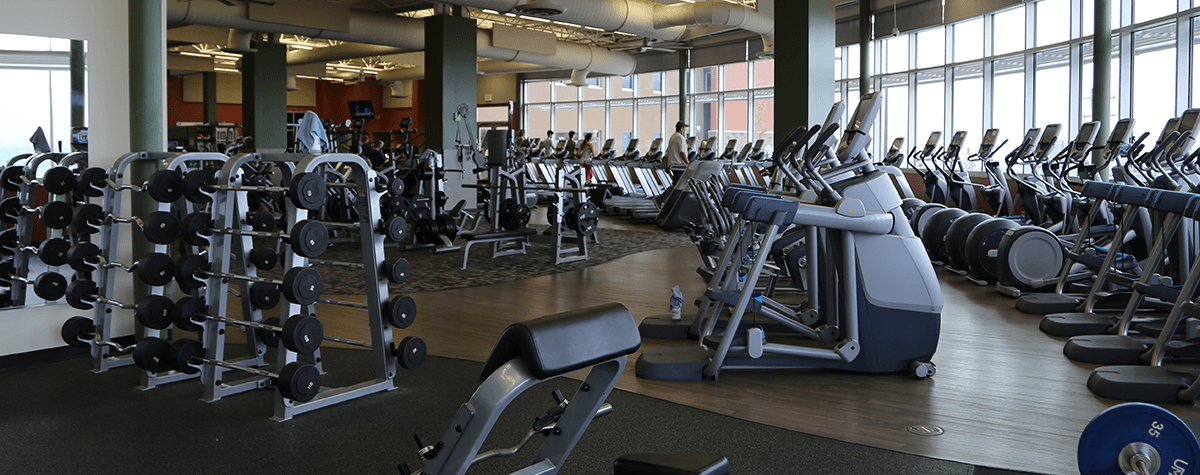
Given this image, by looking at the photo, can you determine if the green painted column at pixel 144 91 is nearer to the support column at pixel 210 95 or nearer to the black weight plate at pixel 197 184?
the black weight plate at pixel 197 184

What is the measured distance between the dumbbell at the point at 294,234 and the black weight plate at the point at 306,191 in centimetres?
10

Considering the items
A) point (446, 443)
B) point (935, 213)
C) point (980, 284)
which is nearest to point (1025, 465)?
point (446, 443)

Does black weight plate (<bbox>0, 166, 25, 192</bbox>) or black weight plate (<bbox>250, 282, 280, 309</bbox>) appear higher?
black weight plate (<bbox>0, 166, 25, 192</bbox>)

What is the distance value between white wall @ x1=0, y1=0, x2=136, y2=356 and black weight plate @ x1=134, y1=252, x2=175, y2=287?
1093 millimetres

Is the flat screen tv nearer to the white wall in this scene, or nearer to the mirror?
the white wall

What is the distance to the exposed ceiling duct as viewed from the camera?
11.5m

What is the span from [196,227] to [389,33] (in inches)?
431

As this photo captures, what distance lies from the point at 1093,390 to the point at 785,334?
5.20 feet

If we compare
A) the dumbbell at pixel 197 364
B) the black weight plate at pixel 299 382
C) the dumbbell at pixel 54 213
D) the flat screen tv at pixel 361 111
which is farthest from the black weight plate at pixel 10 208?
the flat screen tv at pixel 361 111

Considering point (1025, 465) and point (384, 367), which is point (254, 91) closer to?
point (384, 367)

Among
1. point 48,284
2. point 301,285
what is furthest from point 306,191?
point 48,284

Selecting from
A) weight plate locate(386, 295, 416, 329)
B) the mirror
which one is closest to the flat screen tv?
the mirror

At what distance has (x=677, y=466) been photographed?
1904 millimetres

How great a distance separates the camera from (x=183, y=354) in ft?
11.8
